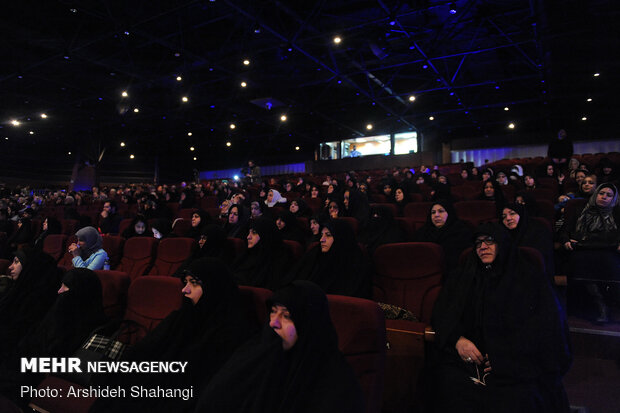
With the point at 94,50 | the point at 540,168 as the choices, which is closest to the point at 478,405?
the point at 540,168

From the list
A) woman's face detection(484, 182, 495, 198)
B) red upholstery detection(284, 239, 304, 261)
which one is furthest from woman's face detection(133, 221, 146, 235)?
woman's face detection(484, 182, 495, 198)

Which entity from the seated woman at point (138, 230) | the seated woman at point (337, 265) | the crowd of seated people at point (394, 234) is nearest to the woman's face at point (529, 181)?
the crowd of seated people at point (394, 234)

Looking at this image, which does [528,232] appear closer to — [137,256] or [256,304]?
[256,304]

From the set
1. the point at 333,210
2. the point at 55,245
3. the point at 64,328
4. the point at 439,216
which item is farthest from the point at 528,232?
the point at 55,245

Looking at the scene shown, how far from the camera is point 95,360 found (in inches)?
79.7

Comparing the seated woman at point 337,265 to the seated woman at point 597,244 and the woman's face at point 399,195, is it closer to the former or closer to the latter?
the seated woman at point 597,244

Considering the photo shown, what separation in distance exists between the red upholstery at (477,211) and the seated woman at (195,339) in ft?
10.3

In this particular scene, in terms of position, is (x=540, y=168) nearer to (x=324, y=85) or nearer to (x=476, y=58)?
(x=476, y=58)

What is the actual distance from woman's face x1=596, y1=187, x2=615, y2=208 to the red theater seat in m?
6.39

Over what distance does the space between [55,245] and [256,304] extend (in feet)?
15.1

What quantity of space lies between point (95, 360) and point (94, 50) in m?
10.3

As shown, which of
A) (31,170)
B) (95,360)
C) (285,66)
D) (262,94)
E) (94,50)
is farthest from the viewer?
(31,170)

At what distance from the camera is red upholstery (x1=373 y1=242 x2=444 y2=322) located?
8.20ft

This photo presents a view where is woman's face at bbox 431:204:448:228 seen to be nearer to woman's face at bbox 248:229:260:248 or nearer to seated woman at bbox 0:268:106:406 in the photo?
woman's face at bbox 248:229:260:248
